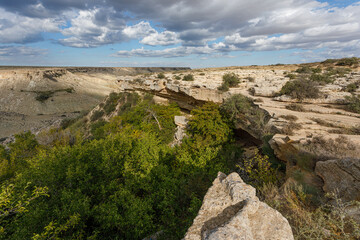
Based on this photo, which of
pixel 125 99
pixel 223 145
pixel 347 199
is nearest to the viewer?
pixel 347 199

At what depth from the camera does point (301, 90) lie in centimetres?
1098

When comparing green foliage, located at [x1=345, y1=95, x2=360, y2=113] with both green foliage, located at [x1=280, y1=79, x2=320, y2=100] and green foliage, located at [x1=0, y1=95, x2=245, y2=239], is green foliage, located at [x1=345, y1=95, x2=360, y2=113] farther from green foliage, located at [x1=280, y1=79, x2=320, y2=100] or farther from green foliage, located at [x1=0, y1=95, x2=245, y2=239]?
green foliage, located at [x1=0, y1=95, x2=245, y2=239]

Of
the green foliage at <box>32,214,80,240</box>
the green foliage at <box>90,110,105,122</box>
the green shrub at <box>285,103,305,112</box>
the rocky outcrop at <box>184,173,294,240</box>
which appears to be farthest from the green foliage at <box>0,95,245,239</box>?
the green foliage at <box>90,110,105,122</box>

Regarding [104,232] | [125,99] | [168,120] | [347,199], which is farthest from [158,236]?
[125,99]

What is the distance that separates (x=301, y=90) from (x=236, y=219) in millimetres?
11675

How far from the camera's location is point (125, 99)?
23312 millimetres

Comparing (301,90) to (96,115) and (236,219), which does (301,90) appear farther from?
(96,115)

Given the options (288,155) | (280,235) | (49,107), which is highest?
(280,235)

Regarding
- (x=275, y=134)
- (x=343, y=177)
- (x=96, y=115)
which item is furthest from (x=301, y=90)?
(x=96, y=115)

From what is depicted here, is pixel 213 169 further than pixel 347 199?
Yes

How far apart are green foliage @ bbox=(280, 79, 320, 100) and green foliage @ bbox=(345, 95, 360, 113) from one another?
1.56 meters

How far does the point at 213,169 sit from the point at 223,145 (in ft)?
13.1

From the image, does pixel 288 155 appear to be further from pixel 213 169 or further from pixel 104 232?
pixel 104 232

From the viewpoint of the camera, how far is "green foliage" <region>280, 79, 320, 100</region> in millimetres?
10625
